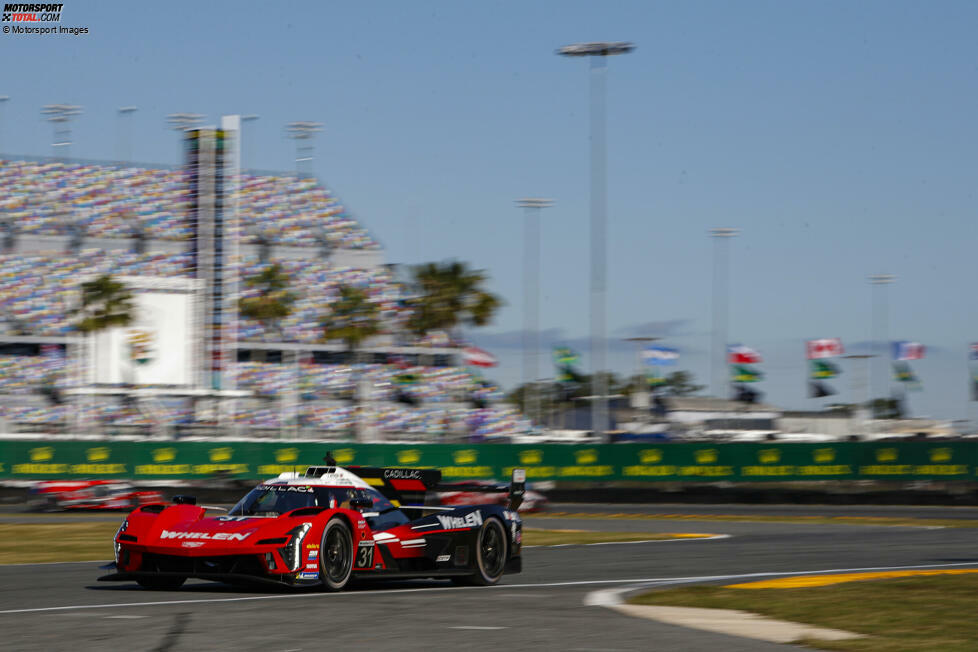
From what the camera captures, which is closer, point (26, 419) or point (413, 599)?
point (413, 599)

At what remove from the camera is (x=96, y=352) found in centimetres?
4453

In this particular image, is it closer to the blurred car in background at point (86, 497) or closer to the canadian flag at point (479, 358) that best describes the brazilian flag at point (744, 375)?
the canadian flag at point (479, 358)

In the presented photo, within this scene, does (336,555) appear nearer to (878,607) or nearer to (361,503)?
(361,503)

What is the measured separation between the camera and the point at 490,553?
13023mm

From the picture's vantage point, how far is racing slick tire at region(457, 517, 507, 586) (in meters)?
12.7

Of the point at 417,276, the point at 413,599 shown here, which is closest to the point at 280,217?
the point at 417,276

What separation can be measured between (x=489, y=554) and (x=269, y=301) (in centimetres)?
4610

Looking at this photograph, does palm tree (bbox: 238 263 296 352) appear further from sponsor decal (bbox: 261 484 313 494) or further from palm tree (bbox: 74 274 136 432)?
sponsor decal (bbox: 261 484 313 494)

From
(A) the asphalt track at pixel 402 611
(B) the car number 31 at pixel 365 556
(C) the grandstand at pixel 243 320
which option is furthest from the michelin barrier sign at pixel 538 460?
(B) the car number 31 at pixel 365 556

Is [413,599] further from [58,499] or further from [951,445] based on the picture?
[951,445]

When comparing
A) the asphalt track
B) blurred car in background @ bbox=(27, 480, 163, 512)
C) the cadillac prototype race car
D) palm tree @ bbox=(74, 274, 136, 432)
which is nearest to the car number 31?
the cadillac prototype race car

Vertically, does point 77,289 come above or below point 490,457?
above

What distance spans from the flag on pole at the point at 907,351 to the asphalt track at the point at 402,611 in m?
41.9

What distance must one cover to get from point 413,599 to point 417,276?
54544 mm
